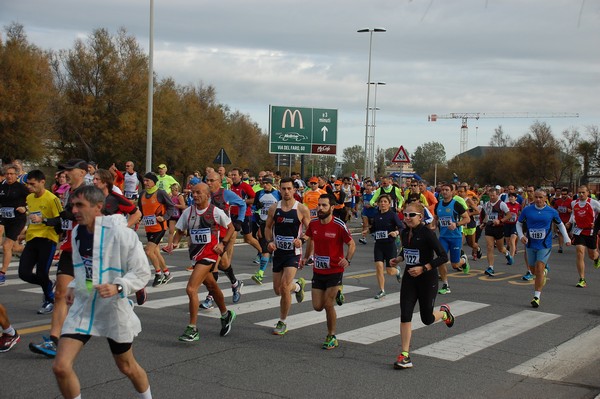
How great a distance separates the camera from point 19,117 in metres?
37.2

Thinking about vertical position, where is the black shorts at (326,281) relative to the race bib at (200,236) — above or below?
below

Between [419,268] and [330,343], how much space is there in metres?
1.38

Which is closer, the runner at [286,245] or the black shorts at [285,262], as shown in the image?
the runner at [286,245]

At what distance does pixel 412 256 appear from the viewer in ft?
26.0

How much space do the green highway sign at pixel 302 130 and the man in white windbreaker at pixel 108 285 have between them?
2927 centimetres

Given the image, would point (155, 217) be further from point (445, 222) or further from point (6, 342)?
point (445, 222)

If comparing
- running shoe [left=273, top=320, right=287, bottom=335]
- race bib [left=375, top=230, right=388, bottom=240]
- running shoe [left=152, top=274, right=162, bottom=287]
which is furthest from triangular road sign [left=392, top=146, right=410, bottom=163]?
running shoe [left=273, top=320, right=287, bottom=335]

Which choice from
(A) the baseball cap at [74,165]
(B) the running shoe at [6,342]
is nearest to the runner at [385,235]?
(A) the baseball cap at [74,165]

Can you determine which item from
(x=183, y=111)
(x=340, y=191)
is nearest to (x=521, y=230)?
(x=340, y=191)

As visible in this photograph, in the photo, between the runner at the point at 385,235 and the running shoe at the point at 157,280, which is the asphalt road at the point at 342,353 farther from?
the runner at the point at 385,235

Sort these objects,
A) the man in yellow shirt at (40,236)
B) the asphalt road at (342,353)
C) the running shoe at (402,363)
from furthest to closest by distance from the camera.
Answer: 1. the man in yellow shirt at (40,236)
2. the running shoe at (402,363)
3. the asphalt road at (342,353)

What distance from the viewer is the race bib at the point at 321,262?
27.6 ft

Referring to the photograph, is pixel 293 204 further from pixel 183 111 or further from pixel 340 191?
pixel 183 111

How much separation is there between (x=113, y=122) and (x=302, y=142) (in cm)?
1759
